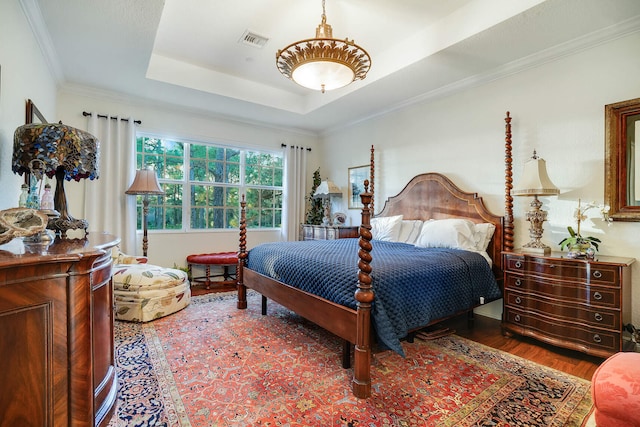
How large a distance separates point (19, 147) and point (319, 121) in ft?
13.7

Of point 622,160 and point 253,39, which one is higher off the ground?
point 253,39

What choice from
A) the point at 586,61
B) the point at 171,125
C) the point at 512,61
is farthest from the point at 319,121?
the point at 586,61

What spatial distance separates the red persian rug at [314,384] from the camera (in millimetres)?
1636

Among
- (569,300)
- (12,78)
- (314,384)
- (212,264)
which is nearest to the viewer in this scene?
(314,384)

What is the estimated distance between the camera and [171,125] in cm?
455

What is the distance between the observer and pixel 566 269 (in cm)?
239

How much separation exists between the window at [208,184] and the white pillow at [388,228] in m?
2.19

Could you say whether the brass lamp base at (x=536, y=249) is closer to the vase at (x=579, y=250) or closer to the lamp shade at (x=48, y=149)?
the vase at (x=579, y=250)

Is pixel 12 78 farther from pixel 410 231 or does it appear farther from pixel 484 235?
pixel 484 235

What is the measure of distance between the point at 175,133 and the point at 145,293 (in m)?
2.56

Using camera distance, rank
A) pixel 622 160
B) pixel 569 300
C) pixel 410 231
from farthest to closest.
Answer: pixel 410 231, pixel 622 160, pixel 569 300

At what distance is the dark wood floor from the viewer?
2.22 m

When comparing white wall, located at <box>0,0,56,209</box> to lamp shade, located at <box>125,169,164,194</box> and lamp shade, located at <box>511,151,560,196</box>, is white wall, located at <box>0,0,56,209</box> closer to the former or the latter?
lamp shade, located at <box>125,169,164,194</box>

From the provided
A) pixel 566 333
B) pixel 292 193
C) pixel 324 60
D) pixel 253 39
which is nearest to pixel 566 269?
pixel 566 333
